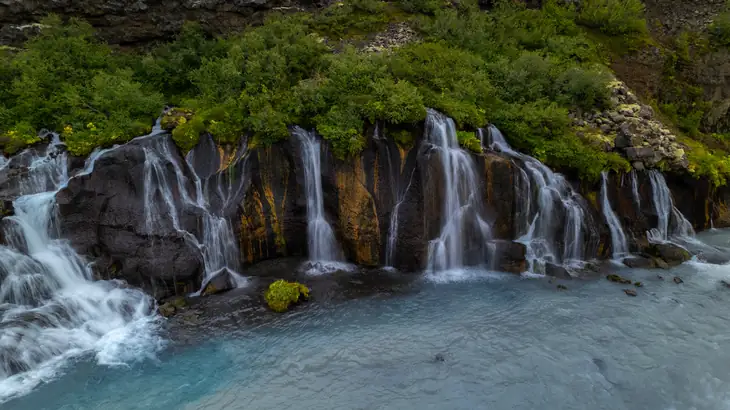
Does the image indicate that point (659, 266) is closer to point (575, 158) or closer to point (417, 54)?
point (575, 158)

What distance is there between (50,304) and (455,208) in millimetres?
12521

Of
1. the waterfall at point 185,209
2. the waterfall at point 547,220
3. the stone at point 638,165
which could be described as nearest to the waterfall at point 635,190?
the stone at point 638,165

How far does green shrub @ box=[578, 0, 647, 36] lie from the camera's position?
912 inches

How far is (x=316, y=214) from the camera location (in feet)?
50.8

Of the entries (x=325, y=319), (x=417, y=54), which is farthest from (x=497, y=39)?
(x=325, y=319)

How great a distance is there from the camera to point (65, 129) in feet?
47.2

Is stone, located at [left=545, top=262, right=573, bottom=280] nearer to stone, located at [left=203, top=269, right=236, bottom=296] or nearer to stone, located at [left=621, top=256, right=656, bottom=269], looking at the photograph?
stone, located at [left=621, top=256, right=656, bottom=269]

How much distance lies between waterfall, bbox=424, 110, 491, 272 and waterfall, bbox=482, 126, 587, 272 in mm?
1495

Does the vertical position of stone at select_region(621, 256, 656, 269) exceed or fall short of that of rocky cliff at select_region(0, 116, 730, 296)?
it falls short

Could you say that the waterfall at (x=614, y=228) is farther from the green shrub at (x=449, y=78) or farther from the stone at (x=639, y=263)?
the green shrub at (x=449, y=78)

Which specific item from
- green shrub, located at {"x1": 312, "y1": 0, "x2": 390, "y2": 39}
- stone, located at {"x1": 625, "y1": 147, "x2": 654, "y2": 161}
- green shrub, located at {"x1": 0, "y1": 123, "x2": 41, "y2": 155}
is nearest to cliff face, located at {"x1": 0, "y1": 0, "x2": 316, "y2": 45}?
green shrub, located at {"x1": 312, "y1": 0, "x2": 390, "y2": 39}

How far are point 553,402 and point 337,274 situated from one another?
7700 mm

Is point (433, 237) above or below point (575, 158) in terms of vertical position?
below

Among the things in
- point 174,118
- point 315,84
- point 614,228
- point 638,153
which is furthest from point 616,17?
point 174,118
